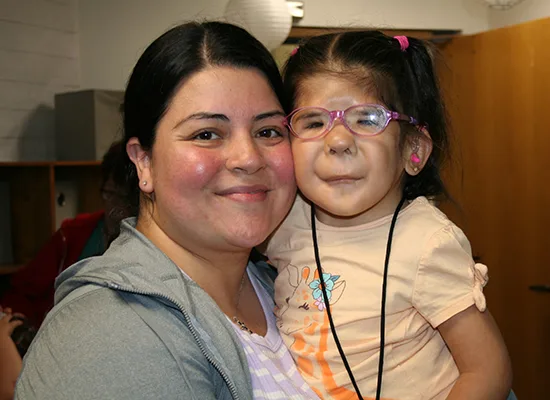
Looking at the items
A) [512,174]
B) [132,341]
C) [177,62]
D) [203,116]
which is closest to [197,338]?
[132,341]

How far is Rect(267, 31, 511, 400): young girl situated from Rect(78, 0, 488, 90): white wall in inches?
122

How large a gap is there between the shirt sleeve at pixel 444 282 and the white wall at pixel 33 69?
12.8ft

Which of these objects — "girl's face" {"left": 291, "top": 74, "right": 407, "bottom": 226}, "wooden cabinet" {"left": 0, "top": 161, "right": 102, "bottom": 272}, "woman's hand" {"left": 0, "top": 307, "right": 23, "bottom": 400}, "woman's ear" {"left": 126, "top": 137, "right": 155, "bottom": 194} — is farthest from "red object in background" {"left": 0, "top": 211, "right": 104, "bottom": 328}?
"girl's face" {"left": 291, "top": 74, "right": 407, "bottom": 226}

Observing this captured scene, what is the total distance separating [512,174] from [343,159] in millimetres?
2938

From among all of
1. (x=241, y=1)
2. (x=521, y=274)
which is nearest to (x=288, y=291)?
(x=241, y=1)

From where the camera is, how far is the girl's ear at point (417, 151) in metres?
1.58

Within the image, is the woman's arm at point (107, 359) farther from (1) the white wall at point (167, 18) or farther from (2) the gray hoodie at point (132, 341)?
(1) the white wall at point (167, 18)

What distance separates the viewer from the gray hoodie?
42.2 inches

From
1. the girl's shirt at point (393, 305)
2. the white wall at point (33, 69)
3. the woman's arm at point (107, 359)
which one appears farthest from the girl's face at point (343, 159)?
the white wall at point (33, 69)

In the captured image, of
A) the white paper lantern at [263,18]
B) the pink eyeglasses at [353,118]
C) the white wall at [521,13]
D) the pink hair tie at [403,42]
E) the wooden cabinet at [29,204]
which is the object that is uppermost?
the white wall at [521,13]

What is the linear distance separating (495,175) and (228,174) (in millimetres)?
3204

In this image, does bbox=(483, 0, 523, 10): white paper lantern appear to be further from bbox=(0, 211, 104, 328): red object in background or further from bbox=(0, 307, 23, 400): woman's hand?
bbox=(0, 307, 23, 400): woman's hand

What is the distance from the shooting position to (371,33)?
158 cm

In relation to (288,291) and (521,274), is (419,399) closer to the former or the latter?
(288,291)
